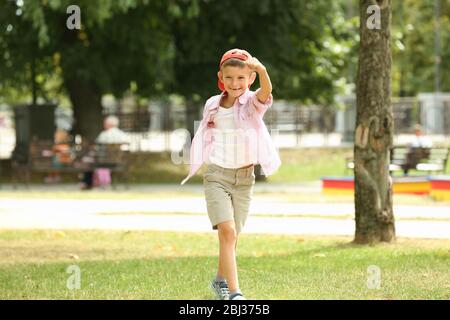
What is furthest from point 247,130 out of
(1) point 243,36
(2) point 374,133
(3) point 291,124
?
(3) point 291,124

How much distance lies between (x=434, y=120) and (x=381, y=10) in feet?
108

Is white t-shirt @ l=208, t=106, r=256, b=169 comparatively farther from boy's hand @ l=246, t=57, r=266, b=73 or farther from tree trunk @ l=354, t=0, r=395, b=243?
tree trunk @ l=354, t=0, r=395, b=243

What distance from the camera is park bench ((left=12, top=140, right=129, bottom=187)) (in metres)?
25.3

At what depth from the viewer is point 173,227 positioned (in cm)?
1502

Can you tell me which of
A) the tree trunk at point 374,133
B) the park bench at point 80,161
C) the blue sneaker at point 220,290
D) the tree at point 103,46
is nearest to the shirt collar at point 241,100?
the blue sneaker at point 220,290

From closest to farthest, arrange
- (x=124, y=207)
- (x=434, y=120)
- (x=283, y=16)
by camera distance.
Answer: (x=124, y=207)
(x=283, y=16)
(x=434, y=120)

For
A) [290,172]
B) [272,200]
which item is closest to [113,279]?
[272,200]

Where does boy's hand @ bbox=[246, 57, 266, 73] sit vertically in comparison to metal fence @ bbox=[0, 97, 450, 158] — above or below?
above

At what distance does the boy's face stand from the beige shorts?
548mm

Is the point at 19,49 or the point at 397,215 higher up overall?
the point at 19,49

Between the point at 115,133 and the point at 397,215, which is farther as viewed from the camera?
the point at 115,133

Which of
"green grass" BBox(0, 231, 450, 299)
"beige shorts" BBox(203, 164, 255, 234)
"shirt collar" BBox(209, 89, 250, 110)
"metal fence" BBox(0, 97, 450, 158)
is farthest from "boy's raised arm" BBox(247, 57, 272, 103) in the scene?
"metal fence" BBox(0, 97, 450, 158)

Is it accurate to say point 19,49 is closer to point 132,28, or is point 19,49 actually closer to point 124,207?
point 132,28

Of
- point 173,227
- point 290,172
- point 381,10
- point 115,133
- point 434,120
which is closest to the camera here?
point 381,10
